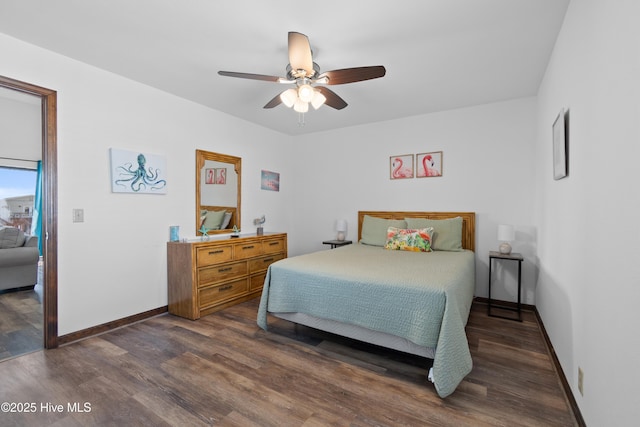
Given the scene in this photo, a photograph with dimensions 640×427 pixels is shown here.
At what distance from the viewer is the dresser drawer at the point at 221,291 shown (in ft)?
10.4

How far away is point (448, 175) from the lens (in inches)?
152

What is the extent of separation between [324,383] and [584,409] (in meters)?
1.41

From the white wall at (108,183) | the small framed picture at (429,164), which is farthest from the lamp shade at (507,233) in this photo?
the white wall at (108,183)

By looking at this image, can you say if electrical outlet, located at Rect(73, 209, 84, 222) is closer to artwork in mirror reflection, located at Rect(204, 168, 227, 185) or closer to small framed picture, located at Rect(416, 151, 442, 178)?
artwork in mirror reflection, located at Rect(204, 168, 227, 185)

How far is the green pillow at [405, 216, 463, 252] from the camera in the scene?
11.5ft

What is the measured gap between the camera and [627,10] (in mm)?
1093

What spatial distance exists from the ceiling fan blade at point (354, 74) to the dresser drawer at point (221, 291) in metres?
2.48

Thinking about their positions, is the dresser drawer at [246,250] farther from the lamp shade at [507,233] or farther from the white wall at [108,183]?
the lamp shade at [507,233]

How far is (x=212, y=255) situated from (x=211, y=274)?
21 centimetres

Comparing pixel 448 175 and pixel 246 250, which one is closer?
pixel 246 250

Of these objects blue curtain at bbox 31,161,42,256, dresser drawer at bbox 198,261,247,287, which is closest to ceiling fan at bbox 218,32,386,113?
dresser drawer at bbox 198,261,247,287

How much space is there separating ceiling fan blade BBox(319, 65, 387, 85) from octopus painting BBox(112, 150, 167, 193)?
83.2 inches

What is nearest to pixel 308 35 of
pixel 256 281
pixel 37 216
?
pixel 256 281

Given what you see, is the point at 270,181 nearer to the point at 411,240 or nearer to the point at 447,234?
the point at 411,240
